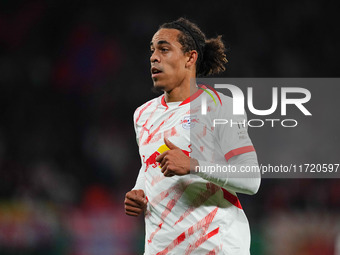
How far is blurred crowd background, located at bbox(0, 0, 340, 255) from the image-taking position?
596 cm

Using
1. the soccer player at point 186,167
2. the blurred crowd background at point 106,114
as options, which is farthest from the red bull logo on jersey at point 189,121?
the blurred crowd background at point 106,114

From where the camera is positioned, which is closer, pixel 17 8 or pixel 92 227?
pixel 92 227

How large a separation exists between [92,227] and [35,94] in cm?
248

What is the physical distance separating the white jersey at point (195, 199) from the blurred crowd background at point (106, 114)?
121 inches

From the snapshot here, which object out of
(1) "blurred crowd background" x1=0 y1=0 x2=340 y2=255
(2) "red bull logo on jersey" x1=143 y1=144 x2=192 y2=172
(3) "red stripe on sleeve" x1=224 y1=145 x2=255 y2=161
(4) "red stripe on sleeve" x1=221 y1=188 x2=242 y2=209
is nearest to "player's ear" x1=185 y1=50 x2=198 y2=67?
(2) "red bull logo on jersey" x1=143 y1=144 x2=192 y2=172

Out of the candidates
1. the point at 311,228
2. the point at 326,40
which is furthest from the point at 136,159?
the point at 326,40

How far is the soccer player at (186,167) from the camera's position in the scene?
2.48m

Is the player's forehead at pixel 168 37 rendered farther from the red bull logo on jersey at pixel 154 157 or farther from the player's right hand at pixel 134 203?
the player's right hand at pixel 134 203

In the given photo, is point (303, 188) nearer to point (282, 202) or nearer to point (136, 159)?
point (282, 202)

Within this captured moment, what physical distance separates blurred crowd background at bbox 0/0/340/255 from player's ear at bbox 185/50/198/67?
3.15 metres

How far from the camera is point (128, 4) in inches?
333

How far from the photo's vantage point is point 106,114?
7410 millimetres

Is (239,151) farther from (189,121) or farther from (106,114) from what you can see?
(106,114)

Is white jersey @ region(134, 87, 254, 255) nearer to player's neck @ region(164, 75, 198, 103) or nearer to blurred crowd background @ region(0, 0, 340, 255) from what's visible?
player's neck @ region(164, 75, 198, 103)
